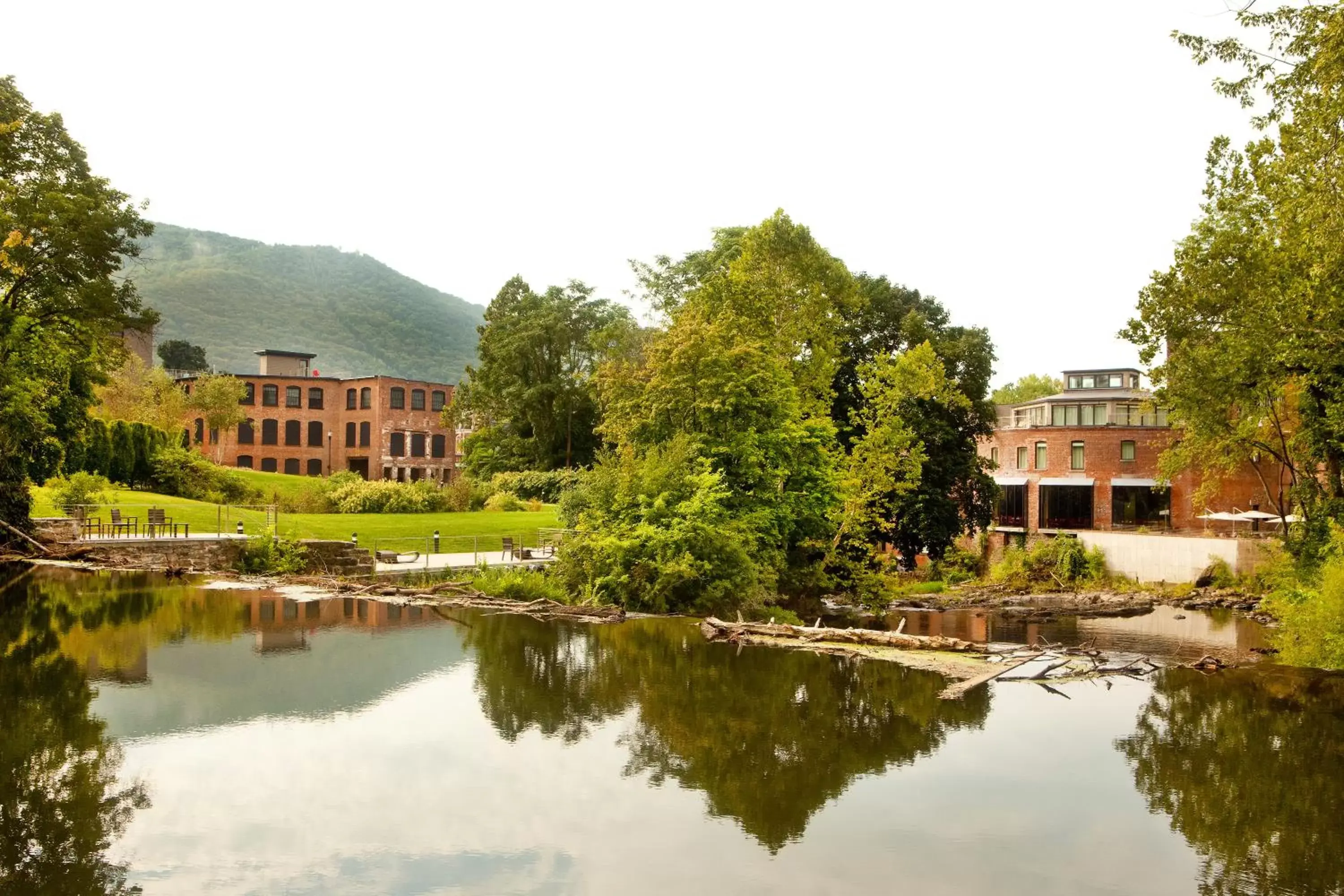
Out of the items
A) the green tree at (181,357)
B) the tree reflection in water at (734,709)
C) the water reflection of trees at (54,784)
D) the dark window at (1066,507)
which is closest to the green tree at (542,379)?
the dark window at (1066,507)

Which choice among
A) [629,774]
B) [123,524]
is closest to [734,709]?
[629,774]

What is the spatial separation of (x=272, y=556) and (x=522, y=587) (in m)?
9.21

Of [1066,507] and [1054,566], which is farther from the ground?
[1066,507]

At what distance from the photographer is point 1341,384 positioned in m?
23.7

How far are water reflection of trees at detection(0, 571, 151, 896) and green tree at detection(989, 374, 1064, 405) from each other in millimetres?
97180

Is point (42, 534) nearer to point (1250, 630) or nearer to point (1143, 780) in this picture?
point (1143, 780)

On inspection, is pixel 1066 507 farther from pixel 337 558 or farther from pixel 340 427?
pixel 340 427

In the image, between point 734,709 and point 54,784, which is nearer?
point 54,784

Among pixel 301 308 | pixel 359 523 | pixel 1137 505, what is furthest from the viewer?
pixel 301 308

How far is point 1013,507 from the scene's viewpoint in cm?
5609

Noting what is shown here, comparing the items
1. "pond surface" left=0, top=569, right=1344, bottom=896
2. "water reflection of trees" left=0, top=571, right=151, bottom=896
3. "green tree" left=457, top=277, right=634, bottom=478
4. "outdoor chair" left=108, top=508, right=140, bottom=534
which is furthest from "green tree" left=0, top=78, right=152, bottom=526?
"green tree" left=457, top=277, right=634, bottom=478

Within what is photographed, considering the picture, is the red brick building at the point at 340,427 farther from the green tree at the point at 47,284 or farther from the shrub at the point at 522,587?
the shrub at the point at 522,587

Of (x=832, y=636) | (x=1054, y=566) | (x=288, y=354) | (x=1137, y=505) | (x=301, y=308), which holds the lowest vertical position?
(x=832, y=636)

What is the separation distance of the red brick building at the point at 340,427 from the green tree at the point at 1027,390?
6032 cm
